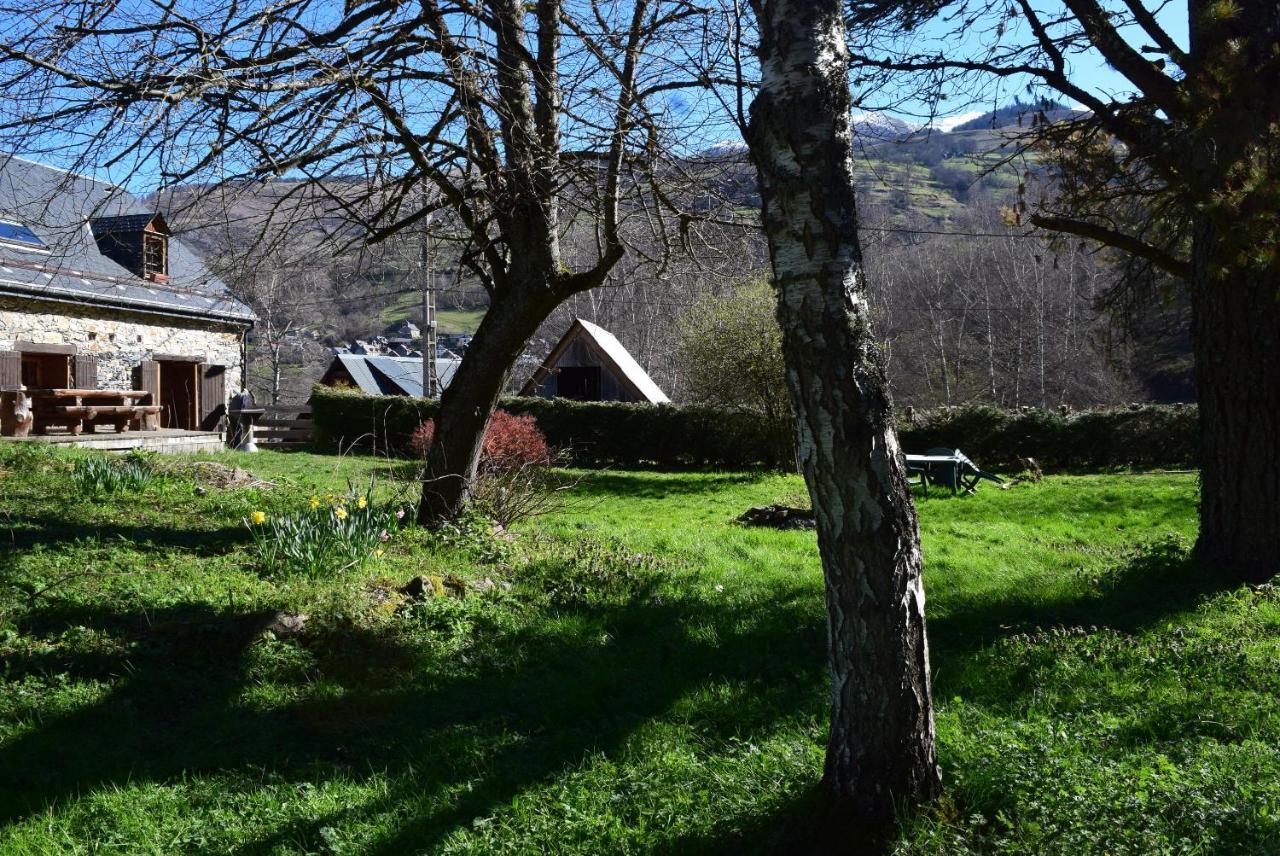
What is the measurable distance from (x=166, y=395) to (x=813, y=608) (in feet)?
73.0

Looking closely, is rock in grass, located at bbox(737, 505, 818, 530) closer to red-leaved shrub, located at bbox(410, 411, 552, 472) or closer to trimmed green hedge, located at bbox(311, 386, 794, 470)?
red-leaved shrub, located at bbox(410, 411, 552, 472)

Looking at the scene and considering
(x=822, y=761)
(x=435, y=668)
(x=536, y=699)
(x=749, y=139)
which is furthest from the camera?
(x=435, y=668)

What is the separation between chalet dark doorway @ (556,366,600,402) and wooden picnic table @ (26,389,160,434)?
37.9ft

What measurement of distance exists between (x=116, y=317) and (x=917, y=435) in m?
18.6

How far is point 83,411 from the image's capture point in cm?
1656

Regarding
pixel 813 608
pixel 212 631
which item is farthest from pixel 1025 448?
pixel 212 631

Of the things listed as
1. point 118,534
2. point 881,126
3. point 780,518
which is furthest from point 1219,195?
point 118,534

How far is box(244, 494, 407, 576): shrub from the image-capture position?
19.2 feet

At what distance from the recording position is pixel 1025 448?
1975 centimetres

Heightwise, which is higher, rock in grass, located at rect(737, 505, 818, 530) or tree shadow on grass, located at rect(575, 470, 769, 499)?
rock in grass, located at rect(737, 505, 818, 530)

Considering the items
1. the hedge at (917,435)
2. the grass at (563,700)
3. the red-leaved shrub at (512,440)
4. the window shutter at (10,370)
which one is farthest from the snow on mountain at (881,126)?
the window shutter at (10,370)

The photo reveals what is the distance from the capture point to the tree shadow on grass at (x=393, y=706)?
3.56 m

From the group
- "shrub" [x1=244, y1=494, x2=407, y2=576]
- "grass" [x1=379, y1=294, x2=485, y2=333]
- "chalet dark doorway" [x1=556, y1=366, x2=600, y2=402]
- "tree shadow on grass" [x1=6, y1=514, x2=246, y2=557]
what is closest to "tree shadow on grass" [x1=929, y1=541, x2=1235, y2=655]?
"shrub" [x1=244, y1=494, x2=407, y2=576]

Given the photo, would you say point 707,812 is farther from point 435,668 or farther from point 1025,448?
point 1025,448
